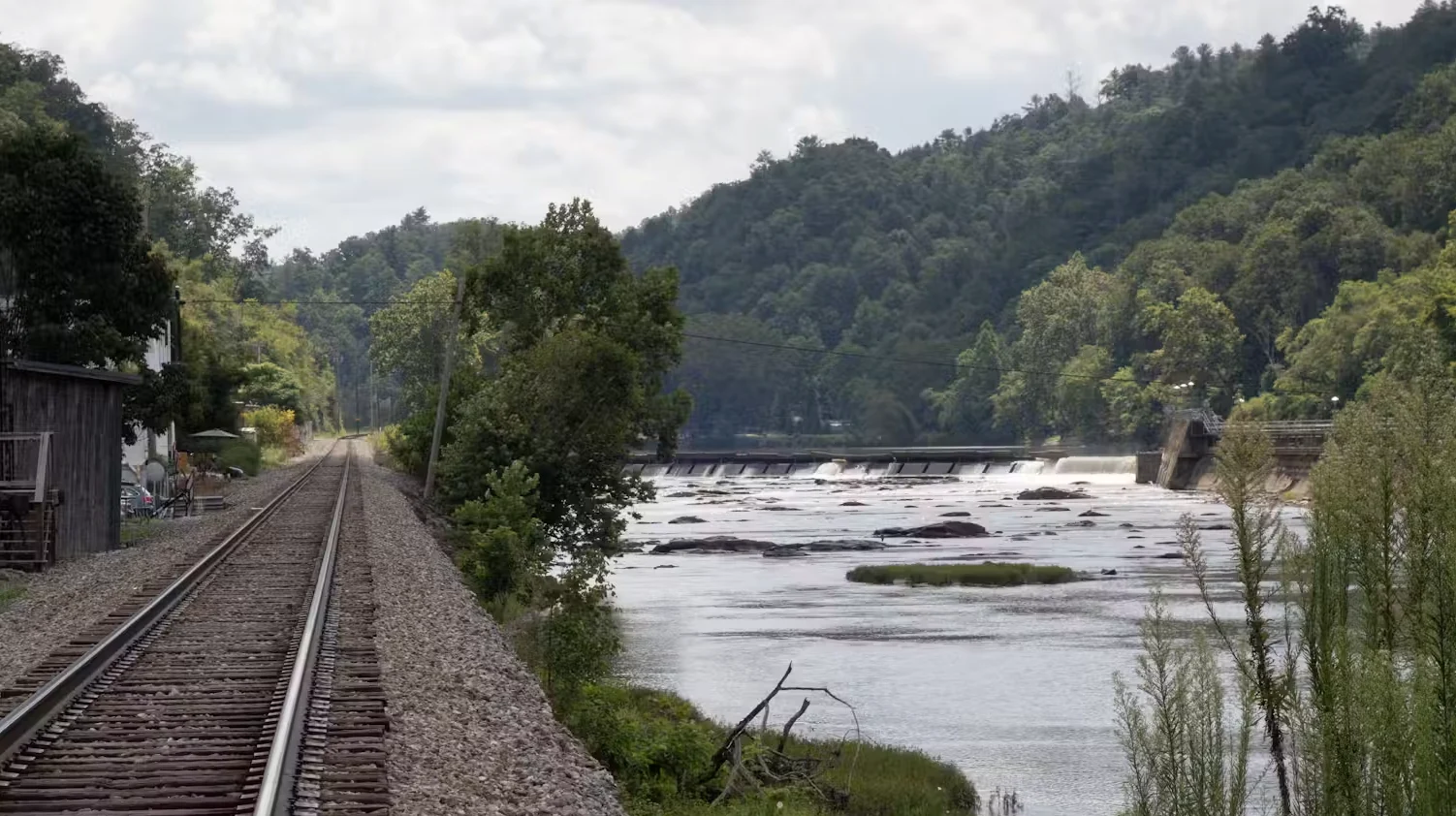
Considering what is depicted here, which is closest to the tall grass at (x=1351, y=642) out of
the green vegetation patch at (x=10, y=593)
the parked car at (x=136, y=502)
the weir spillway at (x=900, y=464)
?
the green vegetation patch at (x=10, y=593)

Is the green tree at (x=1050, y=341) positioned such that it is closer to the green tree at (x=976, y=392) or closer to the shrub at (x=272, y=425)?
the green tree at (x=976, y=392)

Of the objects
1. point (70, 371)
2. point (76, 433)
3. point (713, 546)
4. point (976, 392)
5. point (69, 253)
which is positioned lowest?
point (713, 546)

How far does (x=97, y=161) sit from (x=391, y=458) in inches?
1864

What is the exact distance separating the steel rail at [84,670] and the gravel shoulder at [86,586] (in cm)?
53

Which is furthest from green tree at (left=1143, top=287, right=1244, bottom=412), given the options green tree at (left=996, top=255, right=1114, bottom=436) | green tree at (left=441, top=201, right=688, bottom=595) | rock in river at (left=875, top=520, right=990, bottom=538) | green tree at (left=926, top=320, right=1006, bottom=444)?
green tree at (left=441, top=201, right=688, bottom=595)

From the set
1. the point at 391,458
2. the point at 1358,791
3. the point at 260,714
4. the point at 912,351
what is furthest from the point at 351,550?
the point at 912,351

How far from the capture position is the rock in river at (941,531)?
6551 cm

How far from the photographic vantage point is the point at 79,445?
32.8m

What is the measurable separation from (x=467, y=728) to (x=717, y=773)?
5.00 metres

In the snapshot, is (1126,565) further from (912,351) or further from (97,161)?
(912,351)

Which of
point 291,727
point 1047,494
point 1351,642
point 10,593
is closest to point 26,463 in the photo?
point 10,593

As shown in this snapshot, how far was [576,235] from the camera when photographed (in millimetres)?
49375

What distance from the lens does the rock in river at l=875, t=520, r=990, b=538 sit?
215 ft

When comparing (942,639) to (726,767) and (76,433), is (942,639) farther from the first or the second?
(726,767)
